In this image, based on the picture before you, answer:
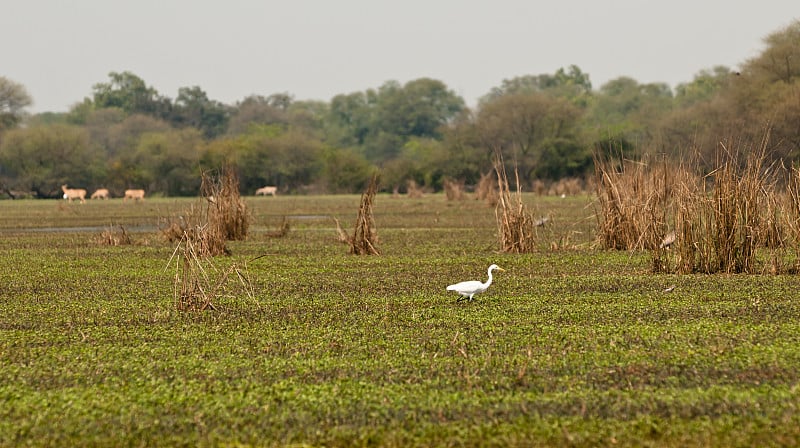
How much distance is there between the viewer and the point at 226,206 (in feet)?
44.1

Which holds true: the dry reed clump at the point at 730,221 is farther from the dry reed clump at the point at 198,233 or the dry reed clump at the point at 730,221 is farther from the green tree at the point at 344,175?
the green tree at the point at 344,175

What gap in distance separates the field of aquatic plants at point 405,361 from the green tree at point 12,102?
49303 millimetres

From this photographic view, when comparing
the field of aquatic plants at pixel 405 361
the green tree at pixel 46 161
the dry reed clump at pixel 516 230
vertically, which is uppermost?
the green tree at pixel 46 161

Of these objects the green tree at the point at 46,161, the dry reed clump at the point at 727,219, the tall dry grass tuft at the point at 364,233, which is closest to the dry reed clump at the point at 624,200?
the dry reed clump at the point at 727,219

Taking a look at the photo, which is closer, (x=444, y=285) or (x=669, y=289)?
(x=669, y=289)

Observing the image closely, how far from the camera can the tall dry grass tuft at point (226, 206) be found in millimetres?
12141

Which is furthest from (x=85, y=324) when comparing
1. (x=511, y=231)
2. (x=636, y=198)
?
(x=636, y=198)

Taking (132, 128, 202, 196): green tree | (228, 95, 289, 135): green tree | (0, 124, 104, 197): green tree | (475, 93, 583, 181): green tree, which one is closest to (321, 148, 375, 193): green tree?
(475, 93, 583, 181): green tree

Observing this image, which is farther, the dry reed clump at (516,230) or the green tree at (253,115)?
the green tree at (253,115)

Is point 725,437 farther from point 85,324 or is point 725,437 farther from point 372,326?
point 85,324

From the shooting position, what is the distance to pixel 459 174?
4847cm

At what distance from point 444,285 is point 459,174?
40400 millimetres

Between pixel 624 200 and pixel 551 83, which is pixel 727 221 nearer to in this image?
pixel 624 200

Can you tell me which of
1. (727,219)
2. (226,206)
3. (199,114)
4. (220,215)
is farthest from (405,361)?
(199,114)
